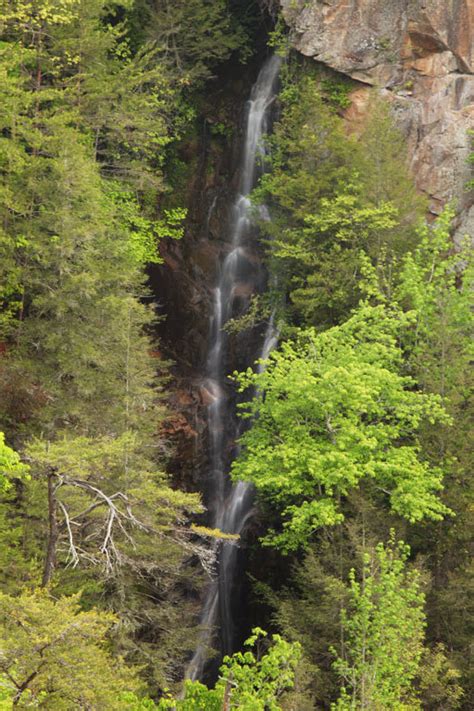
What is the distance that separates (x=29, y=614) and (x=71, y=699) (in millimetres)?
Result: 1243

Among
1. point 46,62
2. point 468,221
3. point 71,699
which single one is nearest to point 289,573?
point 71,699

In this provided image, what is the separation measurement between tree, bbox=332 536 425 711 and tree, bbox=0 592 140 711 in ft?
17.4

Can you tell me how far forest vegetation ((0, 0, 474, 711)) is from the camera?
13.6 m

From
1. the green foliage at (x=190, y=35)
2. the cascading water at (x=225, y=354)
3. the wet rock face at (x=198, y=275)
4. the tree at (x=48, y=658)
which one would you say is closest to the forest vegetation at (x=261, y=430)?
the tree at (x=48, y=658)

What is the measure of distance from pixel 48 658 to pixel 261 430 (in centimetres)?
1001

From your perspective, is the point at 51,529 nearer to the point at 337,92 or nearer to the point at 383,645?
the point at 383,645

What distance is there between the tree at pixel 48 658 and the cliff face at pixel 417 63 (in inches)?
793

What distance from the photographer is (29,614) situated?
1002cm

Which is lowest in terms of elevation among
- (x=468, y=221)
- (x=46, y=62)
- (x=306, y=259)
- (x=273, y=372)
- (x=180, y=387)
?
(x=180, y=387)

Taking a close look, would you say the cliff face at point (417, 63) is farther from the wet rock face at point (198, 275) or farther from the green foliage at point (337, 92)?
the wet rock face at point (198, 275)

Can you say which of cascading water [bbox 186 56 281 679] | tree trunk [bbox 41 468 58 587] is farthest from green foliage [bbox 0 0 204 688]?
cascading water [bbox 186 56 281 679]

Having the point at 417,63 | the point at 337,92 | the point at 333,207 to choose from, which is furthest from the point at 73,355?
the point at 417,63

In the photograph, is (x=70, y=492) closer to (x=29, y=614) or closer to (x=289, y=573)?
(x=29, y=614)

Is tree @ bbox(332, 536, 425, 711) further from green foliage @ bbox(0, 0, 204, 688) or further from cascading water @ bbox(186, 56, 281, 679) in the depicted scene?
Answer: cascading water @ bbox(186, 56, 281, 679)
